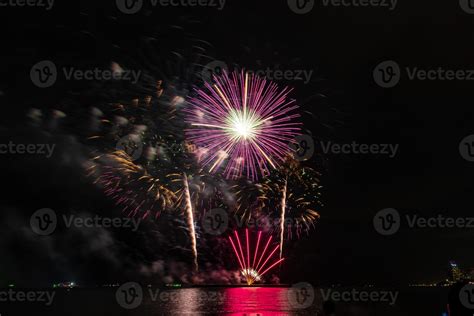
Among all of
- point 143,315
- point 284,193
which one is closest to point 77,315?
point 143,315

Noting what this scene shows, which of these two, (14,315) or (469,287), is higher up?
(14,315)

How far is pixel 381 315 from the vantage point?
75000 mm

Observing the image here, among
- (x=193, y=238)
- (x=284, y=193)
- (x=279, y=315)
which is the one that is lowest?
(x=279, y=315)

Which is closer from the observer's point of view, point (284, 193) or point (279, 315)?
point (284, 193)

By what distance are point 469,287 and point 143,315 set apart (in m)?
59.6

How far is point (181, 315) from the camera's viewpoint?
218ft

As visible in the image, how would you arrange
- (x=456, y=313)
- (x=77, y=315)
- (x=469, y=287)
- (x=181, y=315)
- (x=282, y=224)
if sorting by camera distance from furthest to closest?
(x=77, y=315) → (x=181, y=315) → (x=282, y=224) → (x=469, y=287) → (x=456, y=313)

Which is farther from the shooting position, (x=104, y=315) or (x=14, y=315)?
(x=14, y=315)

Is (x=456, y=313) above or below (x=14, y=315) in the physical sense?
below

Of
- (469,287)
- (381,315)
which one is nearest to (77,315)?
(381,315)

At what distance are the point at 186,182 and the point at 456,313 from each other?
4158 centimetres

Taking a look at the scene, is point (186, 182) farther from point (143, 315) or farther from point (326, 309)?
point (326, 309)

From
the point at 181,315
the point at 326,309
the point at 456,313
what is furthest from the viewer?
the point at 181,315

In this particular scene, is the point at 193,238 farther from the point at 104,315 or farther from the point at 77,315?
the point at 77,315
